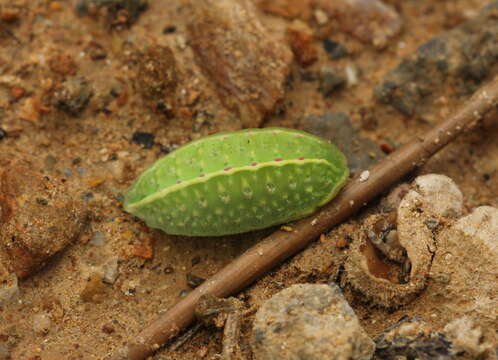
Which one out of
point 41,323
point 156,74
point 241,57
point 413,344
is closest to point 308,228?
point 413,344

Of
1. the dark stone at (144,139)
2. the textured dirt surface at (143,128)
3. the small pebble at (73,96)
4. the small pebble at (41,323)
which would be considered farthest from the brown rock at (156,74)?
the small pebble at (41,323)

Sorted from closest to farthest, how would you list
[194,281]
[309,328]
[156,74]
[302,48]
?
[309,328] → [194,281] → [156,74] → [302,48]

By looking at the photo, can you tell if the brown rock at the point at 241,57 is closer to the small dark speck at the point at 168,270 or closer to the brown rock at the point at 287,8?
the brown rock at the point at 287,8

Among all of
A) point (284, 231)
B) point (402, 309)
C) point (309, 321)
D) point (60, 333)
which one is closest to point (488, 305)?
point (402, 309)

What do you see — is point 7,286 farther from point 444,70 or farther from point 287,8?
point 444,70

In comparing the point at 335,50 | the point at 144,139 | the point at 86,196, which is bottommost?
the point at 86,196

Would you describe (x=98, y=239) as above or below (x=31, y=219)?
below

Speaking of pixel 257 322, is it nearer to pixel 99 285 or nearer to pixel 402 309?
pixel 402 309

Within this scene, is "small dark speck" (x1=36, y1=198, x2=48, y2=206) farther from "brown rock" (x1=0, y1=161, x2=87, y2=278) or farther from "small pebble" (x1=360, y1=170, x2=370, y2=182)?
"small pebble" (x1=360, y1=170, x2=370, y2=182)
